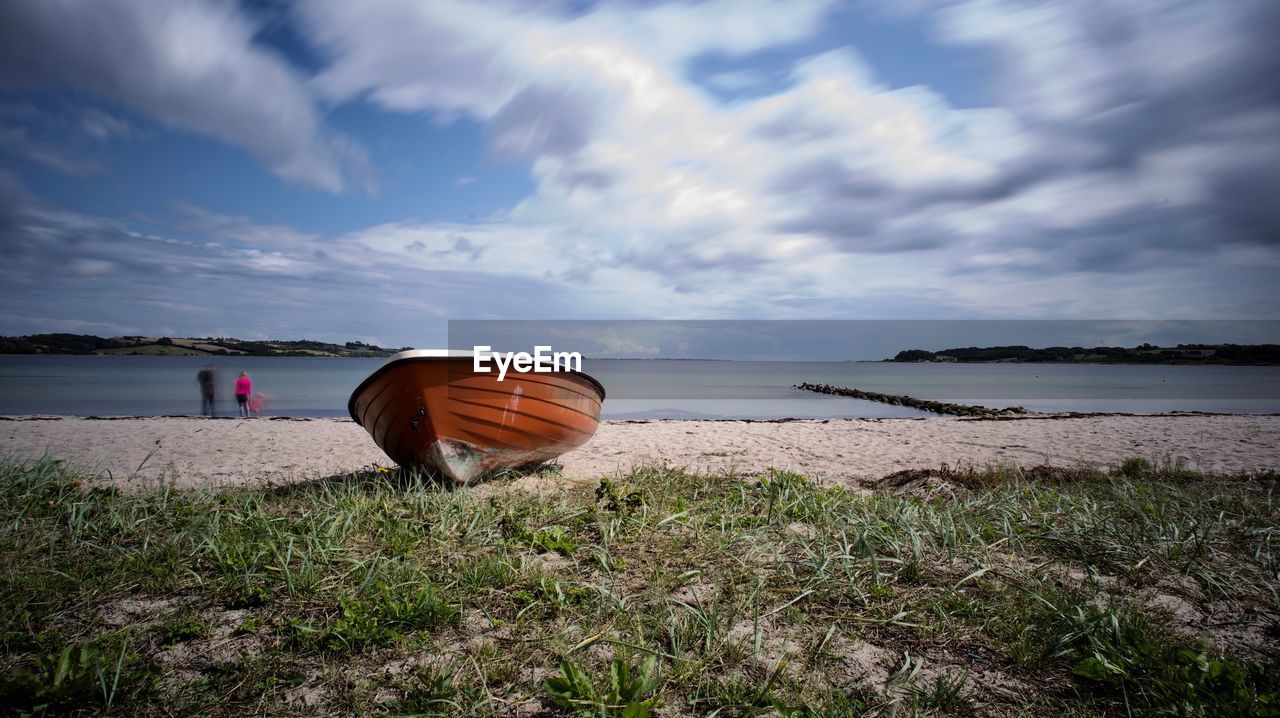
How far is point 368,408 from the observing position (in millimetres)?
7031

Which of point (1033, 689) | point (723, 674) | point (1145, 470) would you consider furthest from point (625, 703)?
point (1145, 470)

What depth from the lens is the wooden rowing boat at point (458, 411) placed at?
20.4 feet

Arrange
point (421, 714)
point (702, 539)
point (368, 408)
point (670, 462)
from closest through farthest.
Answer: point (421, 714) → point (702, 539) → point (368, 408) → point (670, 462)

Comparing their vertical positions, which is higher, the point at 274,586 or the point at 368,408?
the point at 368,408

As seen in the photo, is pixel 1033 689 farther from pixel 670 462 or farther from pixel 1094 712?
pixel 670 462

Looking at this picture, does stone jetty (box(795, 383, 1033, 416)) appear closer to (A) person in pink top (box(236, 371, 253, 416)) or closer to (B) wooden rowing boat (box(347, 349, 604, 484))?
(B) wooden rowing boat (box(347, 349, 604, 484))

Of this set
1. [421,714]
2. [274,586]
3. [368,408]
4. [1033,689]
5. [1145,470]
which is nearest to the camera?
[421,714]

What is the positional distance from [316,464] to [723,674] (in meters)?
8.79

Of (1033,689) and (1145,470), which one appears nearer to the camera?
(1033,689)

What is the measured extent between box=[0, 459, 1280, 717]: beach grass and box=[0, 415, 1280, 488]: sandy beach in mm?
2560

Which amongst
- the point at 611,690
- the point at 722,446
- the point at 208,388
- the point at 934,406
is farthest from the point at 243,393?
the point at 934,406

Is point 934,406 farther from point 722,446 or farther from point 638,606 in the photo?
point 638,606

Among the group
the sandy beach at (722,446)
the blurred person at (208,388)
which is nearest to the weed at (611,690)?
the sandy beach at (722,446)

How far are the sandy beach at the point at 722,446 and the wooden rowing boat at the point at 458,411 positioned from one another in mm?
1547
